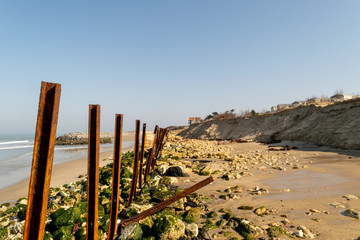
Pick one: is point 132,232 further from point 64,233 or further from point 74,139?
point 74,139

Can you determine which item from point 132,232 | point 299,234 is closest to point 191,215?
point 132,232

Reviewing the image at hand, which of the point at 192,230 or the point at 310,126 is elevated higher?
the point at 310,126

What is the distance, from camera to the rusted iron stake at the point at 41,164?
1975mm

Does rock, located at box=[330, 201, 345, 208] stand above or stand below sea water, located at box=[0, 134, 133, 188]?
above

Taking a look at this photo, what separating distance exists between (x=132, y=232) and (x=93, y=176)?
4.90 feet

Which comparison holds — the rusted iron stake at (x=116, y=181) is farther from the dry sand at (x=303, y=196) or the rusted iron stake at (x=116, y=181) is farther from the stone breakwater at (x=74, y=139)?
the stone breakwater at (x=74, y=139)

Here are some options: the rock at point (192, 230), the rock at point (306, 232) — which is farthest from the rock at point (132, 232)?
the rock at point (306, 232)

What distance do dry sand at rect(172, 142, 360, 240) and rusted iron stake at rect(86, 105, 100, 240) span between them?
2.29m

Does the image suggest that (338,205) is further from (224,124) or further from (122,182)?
(224,124)

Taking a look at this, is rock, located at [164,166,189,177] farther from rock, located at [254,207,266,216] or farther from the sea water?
the sea water

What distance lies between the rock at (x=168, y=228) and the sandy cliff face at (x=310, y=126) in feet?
41.6

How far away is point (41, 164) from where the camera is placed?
2014 millimetres

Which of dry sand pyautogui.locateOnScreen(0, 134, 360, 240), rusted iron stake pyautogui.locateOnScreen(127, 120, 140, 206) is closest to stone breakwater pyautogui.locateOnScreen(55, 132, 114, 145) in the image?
dry sand pyautogui.locateOnScreen(0, 134, 360, 240)

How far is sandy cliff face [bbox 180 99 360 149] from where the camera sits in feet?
43.9
